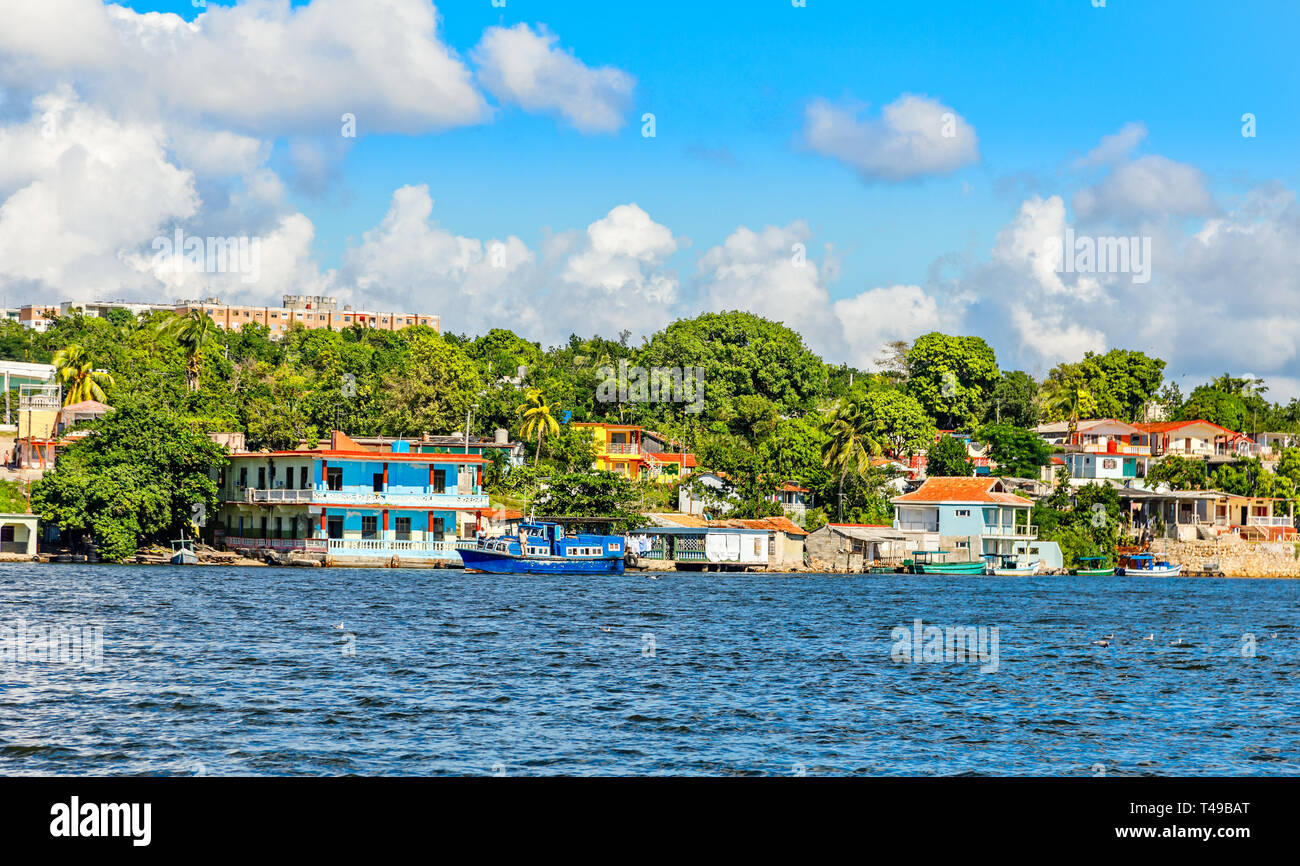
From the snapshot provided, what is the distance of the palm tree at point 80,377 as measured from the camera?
9562 centimetres

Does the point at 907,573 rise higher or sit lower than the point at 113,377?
lower

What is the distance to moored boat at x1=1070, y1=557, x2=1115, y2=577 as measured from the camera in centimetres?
9681

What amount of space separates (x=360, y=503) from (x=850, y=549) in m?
32.8

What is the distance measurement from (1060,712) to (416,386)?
79477mm

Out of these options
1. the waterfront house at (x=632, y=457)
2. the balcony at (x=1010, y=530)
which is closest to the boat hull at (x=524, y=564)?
the waterfront house at (x=632, y=457)

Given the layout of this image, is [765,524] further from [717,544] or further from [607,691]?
[607,691]

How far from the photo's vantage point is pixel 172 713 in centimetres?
2367

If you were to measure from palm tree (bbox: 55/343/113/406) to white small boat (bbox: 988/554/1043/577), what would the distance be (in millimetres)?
64473

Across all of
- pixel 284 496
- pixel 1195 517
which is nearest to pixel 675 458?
pixel 284 496

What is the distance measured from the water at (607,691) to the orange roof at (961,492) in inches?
1561

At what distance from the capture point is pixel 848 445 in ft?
322

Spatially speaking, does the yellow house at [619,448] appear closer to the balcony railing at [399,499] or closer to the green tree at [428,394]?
the green tree at [428,394]
